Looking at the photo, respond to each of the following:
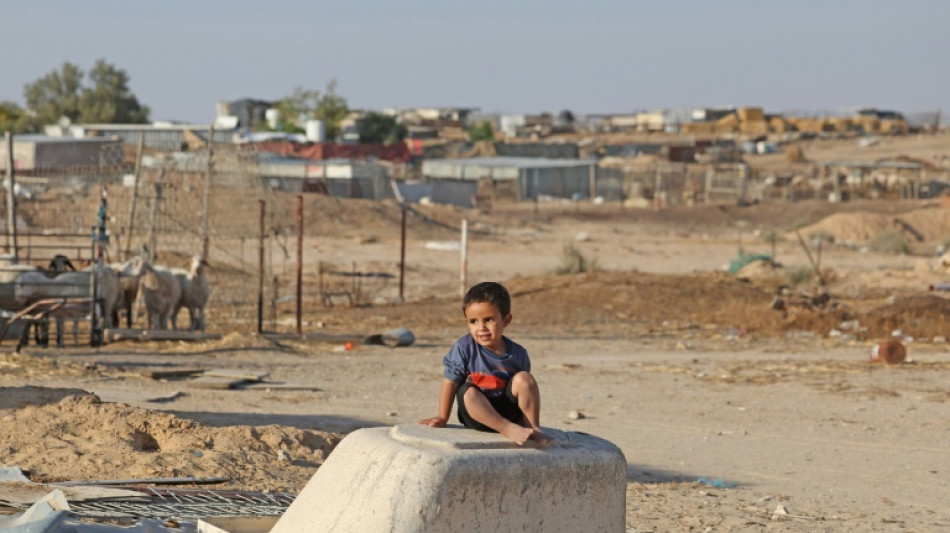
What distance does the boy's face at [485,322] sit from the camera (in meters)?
6.87

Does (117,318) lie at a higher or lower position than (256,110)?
lower

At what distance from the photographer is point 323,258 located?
35438 mm

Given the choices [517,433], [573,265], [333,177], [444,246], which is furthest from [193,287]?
[333,177]

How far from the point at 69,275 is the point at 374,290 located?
1066 centimetres

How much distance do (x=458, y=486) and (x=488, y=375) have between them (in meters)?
0.76

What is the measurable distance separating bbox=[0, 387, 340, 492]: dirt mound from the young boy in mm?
2988

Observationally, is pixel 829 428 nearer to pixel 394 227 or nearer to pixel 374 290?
pixel 374 290

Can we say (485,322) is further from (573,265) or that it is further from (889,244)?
(889,244)

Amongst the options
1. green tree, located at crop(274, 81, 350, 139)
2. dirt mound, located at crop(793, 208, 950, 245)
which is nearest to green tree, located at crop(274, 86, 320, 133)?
green tree, located at crop(274, 81, 350, 139)

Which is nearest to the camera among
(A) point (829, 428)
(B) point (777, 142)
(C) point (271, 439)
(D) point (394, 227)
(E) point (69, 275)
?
(C) point (271, 439)

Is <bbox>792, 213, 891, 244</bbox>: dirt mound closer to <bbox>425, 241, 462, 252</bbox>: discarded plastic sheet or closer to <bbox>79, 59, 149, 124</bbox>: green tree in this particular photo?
<bbox>425, 241, 462, 252</bbox>: discarded plastic sheet

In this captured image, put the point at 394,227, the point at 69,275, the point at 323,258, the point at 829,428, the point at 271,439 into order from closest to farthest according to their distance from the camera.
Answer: the point at 271,439 → the point at 829,428 → the point at 69,275 → the point at 323,258 → the point at 394,227

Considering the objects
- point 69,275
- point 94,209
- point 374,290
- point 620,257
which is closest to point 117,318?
point 69,275

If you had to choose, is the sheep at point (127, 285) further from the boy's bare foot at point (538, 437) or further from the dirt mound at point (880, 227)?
the dirt mound at point (880, 227)
